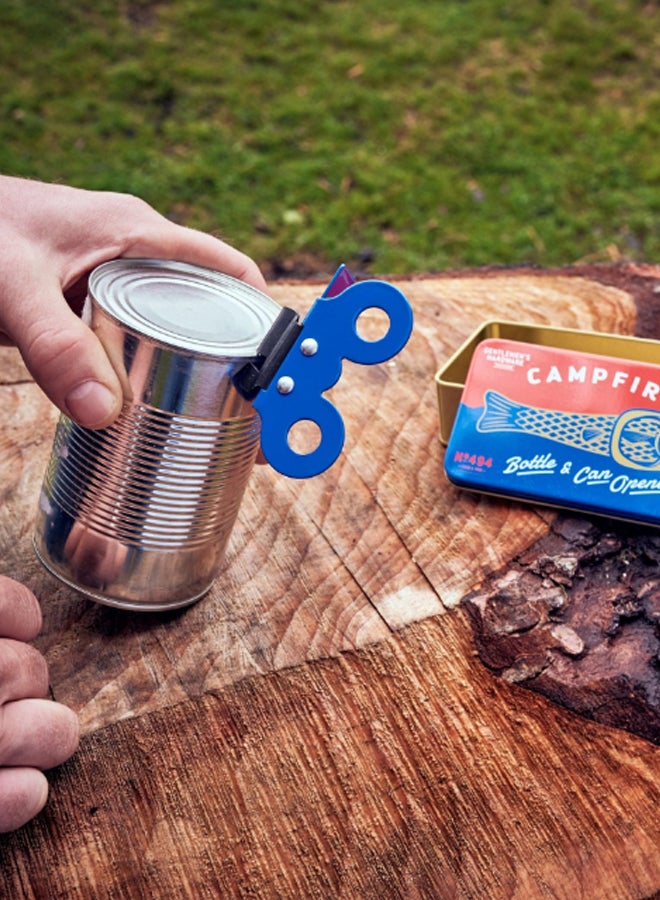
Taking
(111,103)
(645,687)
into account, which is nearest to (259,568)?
(645,687)

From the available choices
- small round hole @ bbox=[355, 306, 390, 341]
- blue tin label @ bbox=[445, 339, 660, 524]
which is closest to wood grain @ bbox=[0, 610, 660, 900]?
blue tin label @ bbox=[445, 339, 660, 524]

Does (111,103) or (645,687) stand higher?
A: (645,687)

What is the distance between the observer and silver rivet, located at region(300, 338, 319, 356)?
3.62 ft

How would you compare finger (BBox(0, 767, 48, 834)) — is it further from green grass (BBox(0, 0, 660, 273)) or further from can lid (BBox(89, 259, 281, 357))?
green grass (BBox(0, 0, 660, 273))

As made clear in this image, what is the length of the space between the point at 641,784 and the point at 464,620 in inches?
11.2

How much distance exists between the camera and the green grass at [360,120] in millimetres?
3293

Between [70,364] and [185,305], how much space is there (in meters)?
0.17

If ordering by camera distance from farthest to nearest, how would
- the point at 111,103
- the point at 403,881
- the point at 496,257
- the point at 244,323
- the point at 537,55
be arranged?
the point at 537,55
the point at 111,103
the point at 496,257
the point at 244,323
the point at 403,881

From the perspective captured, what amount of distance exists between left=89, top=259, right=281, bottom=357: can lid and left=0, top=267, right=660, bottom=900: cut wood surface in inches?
14.3

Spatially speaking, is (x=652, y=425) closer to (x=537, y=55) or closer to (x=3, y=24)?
(x=537, y=55)

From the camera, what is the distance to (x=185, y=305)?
3.74 ft

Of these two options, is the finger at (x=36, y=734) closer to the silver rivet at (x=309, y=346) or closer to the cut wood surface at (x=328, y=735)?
the cut wood surface at (x=328, y=735)

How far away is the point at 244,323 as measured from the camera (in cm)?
115

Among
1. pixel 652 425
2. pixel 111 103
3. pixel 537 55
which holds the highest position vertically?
pixel 652 425
